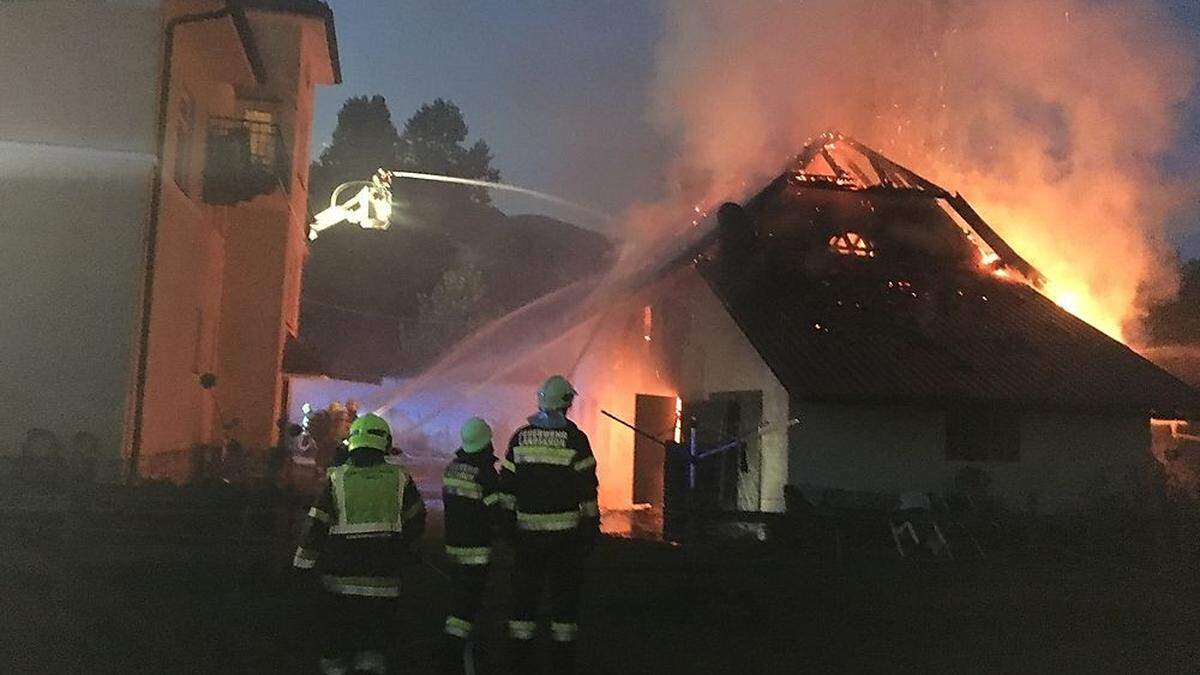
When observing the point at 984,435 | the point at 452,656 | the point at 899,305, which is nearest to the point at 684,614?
the point at 452,656

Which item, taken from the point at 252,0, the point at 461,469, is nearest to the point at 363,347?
the point at 252,0

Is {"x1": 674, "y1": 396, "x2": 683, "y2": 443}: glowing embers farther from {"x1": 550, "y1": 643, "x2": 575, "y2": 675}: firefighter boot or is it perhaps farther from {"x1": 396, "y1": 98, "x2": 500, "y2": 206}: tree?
{"x1": 396, "y1": 98, "x2": 500, "y2": 206}: tree

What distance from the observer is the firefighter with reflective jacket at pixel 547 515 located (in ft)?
22.0

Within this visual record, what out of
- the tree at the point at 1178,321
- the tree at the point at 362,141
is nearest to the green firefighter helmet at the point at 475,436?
the tree at the point at 1178,321

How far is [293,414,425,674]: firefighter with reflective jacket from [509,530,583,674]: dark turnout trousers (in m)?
1.04

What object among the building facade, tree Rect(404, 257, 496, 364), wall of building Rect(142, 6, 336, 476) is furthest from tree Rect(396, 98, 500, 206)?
the building facade

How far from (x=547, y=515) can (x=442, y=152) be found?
66099mm

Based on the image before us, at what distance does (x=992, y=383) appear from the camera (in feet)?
49.8

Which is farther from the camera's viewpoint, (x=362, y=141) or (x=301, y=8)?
(x=362, y=141)

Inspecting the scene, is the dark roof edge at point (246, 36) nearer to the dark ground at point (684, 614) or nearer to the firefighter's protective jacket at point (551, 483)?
the dark ground at point (684, 614)

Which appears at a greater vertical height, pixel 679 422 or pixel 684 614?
pixel 679 422

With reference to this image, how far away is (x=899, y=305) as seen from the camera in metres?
17.2

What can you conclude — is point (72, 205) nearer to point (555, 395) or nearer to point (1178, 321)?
point (555, 395)

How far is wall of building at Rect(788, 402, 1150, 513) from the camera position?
1458 cm
